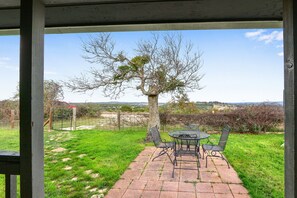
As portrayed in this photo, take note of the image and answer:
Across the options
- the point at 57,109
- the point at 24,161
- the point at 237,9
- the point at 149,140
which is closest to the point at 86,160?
the point at 149,140

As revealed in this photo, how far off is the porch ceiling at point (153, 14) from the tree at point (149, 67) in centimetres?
478

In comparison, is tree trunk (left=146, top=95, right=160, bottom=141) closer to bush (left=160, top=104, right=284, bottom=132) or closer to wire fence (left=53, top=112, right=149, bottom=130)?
bush (left=160, top=104, right=284, bottom=132)

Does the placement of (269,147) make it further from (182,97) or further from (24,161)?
(24,161)

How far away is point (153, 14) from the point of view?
129 cm

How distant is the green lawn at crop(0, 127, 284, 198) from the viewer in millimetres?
3336

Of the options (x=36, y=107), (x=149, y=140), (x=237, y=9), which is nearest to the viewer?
(x=36, y=107)

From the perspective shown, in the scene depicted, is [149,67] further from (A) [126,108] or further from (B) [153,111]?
(A) [126,108]

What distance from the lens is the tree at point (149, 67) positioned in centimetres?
625

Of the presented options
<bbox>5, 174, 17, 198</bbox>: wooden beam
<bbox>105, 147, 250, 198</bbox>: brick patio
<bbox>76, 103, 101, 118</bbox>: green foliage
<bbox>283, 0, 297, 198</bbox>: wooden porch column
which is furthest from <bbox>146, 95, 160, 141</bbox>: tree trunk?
<bbox>283, 0, 297, 198</bbox>: wooden porch column

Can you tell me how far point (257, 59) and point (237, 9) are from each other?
6365mm

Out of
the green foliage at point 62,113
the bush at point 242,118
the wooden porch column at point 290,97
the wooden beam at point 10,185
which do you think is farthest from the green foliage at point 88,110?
the wooden porch column at point 290,97

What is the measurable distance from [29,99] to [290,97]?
110 centimetres

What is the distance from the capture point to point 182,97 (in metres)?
6.70

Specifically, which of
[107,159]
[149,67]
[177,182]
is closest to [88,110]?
[149,67]
